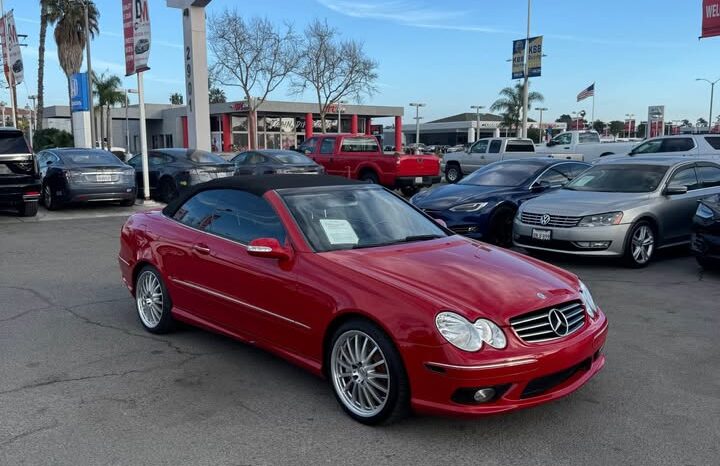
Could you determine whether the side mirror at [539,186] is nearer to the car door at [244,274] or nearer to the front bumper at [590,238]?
the front bumper at [590,238]

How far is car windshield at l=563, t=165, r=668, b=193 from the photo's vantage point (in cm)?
928

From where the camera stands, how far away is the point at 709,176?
9.99 m

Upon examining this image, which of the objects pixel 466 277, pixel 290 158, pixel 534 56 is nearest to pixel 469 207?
pixel 466 277

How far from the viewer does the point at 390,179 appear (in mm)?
17859

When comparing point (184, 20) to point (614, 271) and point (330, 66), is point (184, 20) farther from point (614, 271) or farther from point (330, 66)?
point (330, 66)

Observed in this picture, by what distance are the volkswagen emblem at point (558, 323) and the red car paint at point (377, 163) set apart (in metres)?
14.1

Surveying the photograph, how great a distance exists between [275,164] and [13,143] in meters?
6.70

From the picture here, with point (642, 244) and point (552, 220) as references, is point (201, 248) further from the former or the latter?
point (642, 244)

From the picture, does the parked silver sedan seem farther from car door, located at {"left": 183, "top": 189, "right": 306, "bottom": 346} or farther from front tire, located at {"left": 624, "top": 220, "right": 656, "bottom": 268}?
car door, located at {"left": 183, "top": 189, "right": 306, "bottom": 346}

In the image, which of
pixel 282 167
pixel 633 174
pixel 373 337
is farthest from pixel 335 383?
pixel 282 167

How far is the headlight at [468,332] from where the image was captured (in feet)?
11.2

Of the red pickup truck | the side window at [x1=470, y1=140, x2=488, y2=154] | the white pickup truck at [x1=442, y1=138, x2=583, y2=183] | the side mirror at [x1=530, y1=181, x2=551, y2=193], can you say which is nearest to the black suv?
the red pickup truck

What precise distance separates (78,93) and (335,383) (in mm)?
30077

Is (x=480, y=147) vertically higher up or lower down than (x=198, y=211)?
higher up
